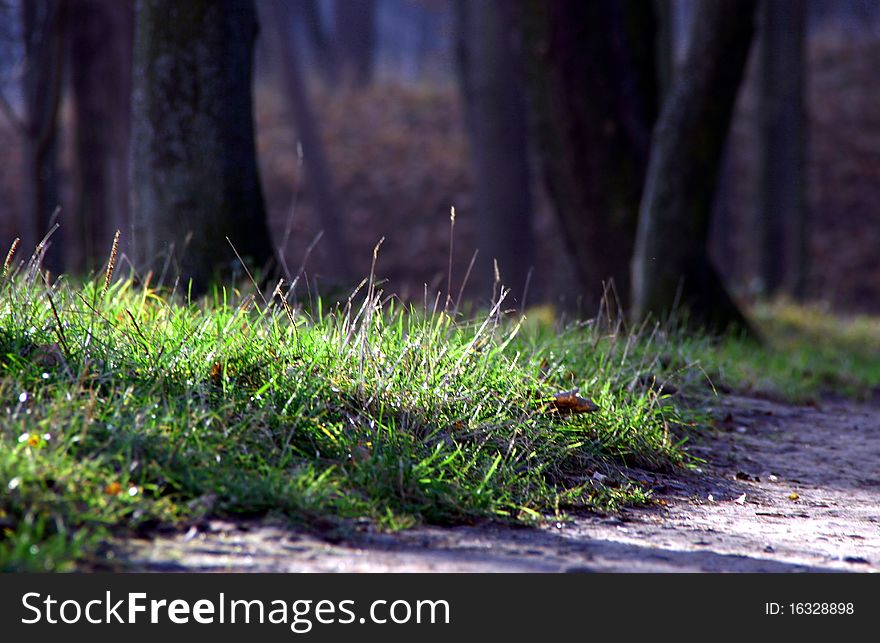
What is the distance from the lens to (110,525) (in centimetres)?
268

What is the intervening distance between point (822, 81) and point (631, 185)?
1699cm

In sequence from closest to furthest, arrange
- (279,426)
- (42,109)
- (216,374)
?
1. (279,426)
2. (216,374)
3. (42,109)

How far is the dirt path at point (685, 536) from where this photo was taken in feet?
8.77

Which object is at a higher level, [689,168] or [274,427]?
[689,168]

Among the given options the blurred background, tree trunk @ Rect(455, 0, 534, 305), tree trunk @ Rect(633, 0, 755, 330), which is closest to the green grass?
the blurred background

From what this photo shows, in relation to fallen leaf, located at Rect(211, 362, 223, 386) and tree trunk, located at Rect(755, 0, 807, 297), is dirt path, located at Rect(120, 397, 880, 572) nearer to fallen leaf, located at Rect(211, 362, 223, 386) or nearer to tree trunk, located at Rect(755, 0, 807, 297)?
fallen leaf, located at Rect(211, 362, 223, 386)

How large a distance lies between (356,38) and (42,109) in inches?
681

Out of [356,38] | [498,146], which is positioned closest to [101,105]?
[498,146]

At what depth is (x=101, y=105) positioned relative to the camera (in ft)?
30.2

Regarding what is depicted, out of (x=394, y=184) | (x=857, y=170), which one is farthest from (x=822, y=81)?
(x=394, y=184)

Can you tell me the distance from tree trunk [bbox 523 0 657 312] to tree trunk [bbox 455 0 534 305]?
11.3 feet

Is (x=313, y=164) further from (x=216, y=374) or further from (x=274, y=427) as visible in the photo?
(x=274, y=427)

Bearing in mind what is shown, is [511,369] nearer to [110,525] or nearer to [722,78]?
[110,525]

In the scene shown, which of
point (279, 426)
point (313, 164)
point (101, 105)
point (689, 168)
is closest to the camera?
point (279, 426)
